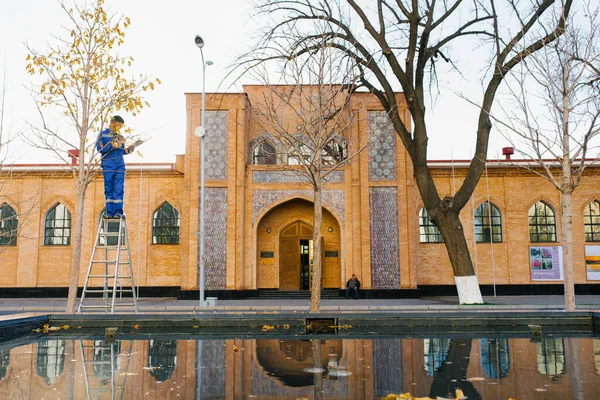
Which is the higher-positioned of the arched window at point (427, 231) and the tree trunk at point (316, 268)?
the arched window at point (427, 231)

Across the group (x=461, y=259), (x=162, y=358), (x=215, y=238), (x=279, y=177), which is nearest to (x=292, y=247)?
(x=279, y=177)

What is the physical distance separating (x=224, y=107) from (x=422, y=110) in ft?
28.7

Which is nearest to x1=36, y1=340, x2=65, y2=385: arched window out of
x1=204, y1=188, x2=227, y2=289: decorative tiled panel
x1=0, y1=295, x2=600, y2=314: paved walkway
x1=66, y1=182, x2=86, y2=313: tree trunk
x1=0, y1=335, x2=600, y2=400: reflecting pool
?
x1=0, y1=335, x2=600, y2=400: reflecting pool

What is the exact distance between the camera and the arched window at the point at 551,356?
4.30 m

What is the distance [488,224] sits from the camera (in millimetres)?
21078

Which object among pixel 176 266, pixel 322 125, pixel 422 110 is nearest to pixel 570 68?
pixel 422 110

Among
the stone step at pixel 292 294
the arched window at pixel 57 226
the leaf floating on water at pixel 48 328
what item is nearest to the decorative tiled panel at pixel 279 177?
the stone step at pixel 292 294

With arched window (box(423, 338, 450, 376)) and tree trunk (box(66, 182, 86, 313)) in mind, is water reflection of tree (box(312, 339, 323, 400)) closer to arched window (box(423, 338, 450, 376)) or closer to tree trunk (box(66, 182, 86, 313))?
arched window (box(423, 338, 450, 376))

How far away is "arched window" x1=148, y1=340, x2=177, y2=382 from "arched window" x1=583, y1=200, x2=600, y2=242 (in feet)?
65.5

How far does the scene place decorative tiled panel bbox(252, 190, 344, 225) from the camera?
19.9m

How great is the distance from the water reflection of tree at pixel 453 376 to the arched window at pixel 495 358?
0.16m

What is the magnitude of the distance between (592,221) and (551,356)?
18774 mm

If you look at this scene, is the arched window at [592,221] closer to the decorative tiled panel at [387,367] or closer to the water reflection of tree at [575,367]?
the water reflection of tree at [575,367]

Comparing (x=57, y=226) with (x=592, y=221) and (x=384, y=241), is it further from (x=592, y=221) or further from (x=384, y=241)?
(x=592, y=221)
